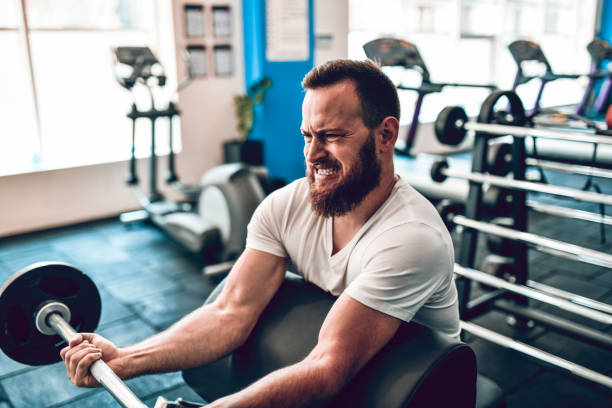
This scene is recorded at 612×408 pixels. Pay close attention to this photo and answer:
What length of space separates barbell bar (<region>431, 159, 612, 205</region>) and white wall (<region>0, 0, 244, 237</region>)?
8.48 feet

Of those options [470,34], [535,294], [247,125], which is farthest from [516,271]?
[470,34]

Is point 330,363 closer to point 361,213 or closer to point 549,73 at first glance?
point 361,213

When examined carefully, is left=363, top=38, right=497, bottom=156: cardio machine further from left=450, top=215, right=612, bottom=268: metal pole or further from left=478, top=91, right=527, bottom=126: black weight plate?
left=450, top=215, right=612, bottom=268: metal pole

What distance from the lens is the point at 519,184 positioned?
192cm

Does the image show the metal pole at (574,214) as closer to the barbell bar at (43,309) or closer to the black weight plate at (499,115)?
the black weight plate at (499,115)

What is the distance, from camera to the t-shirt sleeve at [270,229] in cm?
139

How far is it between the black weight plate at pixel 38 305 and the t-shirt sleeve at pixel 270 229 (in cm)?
46

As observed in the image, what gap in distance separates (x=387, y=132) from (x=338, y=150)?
0.12 m

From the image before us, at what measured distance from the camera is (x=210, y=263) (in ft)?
10.2

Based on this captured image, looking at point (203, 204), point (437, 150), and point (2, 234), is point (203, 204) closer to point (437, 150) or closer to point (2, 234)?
point (2, 234)

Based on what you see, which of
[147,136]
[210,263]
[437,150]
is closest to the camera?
[210,263]

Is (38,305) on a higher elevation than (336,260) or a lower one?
lower

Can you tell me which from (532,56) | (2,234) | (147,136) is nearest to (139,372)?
(2,234)

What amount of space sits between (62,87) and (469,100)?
475 centimetres
